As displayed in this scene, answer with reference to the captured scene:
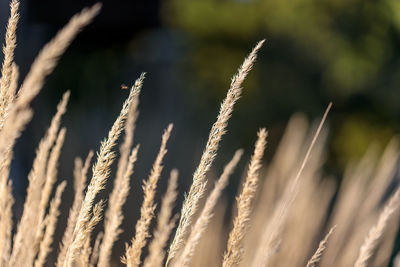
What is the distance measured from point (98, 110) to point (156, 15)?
250 cm

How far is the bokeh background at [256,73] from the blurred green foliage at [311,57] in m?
0.01

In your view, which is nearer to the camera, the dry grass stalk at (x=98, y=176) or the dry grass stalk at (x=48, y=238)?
the dry grass stalk at (x=98, y=176)

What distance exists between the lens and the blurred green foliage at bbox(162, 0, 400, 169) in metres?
5.92

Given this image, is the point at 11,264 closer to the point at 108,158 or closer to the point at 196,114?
the point at 108,158

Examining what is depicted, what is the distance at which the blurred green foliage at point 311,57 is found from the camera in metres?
5.92

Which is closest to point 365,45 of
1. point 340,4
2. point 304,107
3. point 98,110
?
point 340,4

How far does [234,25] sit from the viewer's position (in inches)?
251

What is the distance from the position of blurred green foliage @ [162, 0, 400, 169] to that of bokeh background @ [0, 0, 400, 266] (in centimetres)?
1

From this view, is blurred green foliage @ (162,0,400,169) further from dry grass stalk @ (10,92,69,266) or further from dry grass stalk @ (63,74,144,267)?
dry grass stalk @ (63,74,144,267)

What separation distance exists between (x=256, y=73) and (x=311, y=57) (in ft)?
1.93

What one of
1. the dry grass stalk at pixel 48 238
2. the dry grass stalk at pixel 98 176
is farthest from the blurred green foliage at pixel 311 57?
the dry grass stalk at pixel 98 176

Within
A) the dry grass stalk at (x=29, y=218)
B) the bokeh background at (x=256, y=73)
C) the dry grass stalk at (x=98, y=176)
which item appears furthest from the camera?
the bokeh background at (x=256, y=73)

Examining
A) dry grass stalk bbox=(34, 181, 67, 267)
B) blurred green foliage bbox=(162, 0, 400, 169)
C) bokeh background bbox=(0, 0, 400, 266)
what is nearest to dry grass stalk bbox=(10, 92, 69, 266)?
dry grass stalk bbox=(34, 181, 67, 267)

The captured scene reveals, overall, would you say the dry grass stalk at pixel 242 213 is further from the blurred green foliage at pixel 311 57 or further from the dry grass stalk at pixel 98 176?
the blurred green foliage at pixel 311 57
